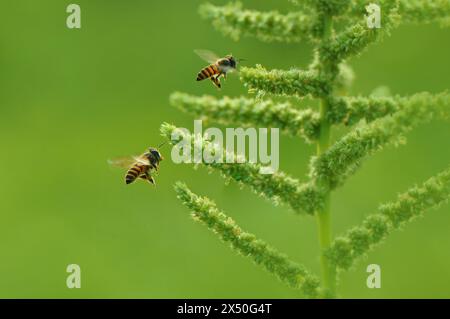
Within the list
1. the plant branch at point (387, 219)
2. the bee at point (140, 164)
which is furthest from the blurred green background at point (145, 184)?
the plant branch at point (387, 219)

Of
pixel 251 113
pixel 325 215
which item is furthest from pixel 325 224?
pixel 251 113

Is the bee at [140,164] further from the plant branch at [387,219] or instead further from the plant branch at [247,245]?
the plant branch at [387,219]

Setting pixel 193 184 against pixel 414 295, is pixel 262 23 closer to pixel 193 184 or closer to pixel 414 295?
pixel 414 295

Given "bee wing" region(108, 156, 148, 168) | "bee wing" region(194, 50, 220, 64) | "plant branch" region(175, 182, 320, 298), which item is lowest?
"plant branch" region(175, 182, 320, 298)

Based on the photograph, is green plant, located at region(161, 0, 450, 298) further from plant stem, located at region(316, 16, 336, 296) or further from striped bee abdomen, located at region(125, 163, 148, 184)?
striped bee abdomen, located at region(125, 163, 148, 184)

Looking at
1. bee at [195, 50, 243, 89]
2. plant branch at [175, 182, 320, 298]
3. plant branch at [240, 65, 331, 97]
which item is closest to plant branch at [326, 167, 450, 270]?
plant branch at [175, 182, 320, 298]
